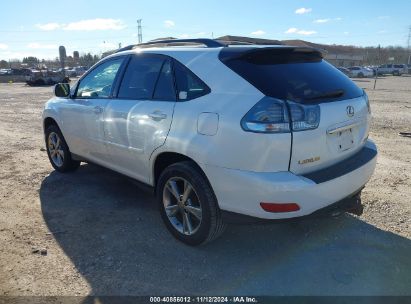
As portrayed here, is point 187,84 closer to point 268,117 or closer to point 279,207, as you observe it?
point 268,117

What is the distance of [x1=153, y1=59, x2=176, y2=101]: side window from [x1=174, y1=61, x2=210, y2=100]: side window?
0.08 metres

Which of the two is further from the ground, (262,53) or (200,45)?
(200,45)

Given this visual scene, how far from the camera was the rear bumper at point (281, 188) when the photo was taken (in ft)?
9.24

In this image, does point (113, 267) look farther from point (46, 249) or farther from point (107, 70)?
point (107, 70)

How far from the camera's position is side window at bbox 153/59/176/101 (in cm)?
356

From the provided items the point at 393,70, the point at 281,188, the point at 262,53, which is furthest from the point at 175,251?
the point at 393,70

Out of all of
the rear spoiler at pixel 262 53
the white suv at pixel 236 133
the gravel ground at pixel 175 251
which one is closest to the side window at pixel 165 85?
the white suv at pixel 236 133

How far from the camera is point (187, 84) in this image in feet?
11.2

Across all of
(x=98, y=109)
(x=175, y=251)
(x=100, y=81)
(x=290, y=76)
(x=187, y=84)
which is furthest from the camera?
(x=100, y=81)

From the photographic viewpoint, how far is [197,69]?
10.9ft

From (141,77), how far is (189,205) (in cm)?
146

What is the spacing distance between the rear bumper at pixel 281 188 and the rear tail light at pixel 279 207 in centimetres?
3

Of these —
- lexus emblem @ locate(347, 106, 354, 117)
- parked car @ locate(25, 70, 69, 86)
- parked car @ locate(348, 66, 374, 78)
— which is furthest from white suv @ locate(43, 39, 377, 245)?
parked car @ locate(348, 66, 374, 78)

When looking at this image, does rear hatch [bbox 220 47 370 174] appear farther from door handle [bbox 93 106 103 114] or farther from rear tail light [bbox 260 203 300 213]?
door handle [bbox 93 106 103 114]
